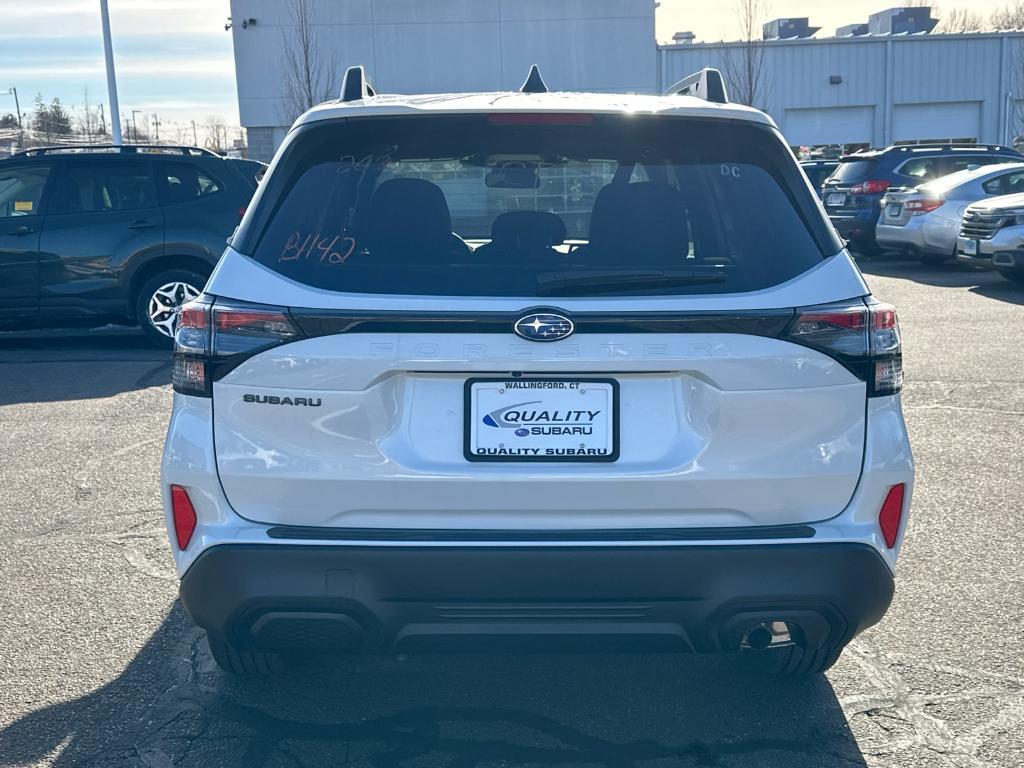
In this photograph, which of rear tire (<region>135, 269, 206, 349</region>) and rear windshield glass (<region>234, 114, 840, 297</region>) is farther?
rear tire (<region>135, 269, 206, 349</region>)

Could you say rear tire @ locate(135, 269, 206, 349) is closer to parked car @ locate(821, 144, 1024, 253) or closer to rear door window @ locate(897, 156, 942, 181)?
parked car @ locate(821, 144, 1024, 253)

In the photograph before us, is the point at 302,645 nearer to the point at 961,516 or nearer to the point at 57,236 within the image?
the point at 961,516

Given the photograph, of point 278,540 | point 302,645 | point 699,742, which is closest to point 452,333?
point 278,540

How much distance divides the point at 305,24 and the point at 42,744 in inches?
1238

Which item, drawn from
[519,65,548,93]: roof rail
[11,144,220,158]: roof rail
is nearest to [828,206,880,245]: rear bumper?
[11,144,220,158]: roof rail

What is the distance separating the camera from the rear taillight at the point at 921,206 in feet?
53.1

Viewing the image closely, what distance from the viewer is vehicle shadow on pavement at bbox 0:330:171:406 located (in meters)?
8.66

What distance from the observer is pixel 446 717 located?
3.40 meters

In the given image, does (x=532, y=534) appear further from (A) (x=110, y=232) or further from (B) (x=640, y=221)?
(A) (x=110, y=232)

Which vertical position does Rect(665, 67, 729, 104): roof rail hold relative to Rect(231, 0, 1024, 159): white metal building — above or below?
below

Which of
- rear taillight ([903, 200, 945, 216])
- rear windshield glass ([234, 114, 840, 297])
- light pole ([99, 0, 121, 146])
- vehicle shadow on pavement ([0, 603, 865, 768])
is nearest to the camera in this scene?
rear windshield glass ([234, 114, 840, 297])

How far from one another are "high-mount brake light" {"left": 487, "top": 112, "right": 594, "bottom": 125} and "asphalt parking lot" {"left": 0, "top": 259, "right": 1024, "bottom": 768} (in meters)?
1.75

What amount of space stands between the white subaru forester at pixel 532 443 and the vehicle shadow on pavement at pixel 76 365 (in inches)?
238

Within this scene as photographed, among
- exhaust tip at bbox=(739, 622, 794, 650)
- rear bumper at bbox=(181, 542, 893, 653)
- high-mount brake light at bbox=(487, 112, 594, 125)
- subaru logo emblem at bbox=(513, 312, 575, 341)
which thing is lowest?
exhaust tip at bbox=(739, 622, 794, 650)
